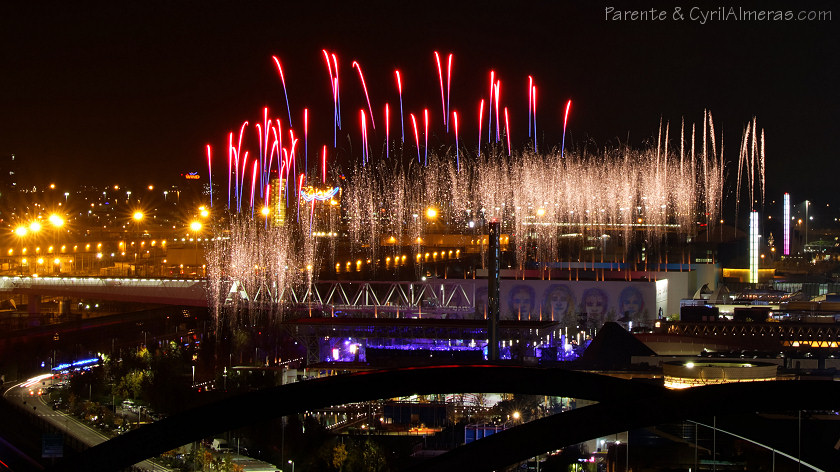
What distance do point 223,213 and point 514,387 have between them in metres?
46.2

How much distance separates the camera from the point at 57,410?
52.4 ft

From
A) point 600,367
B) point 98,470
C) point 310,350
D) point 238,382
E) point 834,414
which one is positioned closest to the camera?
point 98,470

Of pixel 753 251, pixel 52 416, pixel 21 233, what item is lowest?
pixel 52 416

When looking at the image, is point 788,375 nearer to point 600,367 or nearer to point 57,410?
point 600,367

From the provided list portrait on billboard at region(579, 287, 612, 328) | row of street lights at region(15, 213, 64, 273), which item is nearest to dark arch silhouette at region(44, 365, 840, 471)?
portrait on billboard at region(579, 287, 612, 328)

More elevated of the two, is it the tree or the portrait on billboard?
the portrait on billboard

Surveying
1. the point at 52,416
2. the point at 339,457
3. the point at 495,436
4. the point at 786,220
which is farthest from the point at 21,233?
the point at 786,220

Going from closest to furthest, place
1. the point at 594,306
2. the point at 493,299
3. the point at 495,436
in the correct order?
the point at 495,436 < the point at 493,299 < the point at 594,306

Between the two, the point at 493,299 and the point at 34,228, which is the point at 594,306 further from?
the point at 34,228

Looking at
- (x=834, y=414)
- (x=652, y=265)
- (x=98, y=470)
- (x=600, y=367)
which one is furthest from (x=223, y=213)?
(x=98, y=470)

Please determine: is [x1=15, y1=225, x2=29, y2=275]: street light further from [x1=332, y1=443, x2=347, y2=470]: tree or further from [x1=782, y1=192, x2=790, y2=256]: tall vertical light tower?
[x1=782, y1=192, x2=790, y2=256]: tall vertical light tower

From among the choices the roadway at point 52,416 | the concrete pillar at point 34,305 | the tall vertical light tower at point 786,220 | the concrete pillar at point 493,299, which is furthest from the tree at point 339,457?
the tall vertical light tower at point 786,220

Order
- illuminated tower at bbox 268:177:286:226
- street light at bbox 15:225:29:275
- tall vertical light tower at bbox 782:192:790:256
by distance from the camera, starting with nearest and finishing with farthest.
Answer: street light at bbox 15:225:29:275, illuminated tower at bbox 268:177:286:226, tall vertical light tower at bbox 782:192:790:256

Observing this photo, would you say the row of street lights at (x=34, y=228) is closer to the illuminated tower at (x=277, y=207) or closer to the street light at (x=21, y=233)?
the street light at (x=21, y=233)
